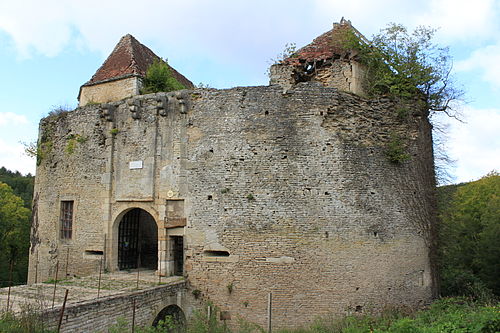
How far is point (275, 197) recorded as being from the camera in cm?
1021

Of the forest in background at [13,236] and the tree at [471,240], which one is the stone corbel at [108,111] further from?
the forest in background at [13,236]

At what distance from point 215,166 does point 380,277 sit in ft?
16.9

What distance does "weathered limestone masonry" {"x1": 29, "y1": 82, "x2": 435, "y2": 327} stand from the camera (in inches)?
391

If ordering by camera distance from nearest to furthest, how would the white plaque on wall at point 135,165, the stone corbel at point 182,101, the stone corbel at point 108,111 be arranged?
the stone corbel at point 182,101
the white plaque on wall at point 135,165
the stone corbel at point 108,111

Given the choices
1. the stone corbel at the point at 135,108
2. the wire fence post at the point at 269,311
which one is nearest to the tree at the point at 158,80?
the stone corbel at the point at 135,108

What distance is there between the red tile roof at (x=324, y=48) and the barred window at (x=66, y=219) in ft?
26.9

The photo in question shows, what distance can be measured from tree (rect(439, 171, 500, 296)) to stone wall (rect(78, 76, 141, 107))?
11.0 metres

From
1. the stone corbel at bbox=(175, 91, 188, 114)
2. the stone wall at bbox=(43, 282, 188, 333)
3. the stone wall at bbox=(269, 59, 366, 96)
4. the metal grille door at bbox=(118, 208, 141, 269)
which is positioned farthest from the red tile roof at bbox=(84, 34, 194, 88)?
the stone wall at bbox=(43, 282, 188, 333)

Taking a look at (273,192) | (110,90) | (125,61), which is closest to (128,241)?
(273,192)

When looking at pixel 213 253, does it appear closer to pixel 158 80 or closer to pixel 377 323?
pixel 377 323

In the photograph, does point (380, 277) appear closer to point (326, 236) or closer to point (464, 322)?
point (326, 236)

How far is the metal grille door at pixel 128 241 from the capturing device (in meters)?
12.3

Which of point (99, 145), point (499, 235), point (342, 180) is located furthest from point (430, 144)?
point (99, 145)

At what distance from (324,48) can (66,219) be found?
987 centimetres
